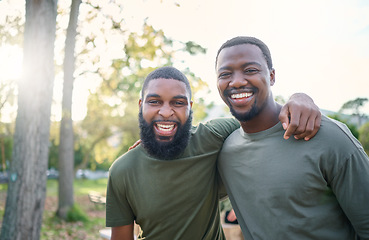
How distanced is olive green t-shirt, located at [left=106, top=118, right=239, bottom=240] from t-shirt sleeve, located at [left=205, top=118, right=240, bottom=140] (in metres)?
0.14

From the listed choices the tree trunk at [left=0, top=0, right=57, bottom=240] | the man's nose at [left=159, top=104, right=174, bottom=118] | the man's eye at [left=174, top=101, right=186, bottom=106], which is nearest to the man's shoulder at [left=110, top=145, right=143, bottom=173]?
the man's nose at [left=159, top=104, right=174, bottom=118]

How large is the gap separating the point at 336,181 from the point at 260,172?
1.64ft

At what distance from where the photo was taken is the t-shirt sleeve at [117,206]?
2578 mm

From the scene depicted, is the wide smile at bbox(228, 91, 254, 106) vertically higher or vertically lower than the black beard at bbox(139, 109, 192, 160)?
higher

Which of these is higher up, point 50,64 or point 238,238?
point 50,64

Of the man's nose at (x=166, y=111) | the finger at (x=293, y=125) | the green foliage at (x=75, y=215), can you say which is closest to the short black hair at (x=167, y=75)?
the man's nose at (x=166, y=111)

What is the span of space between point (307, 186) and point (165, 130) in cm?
120

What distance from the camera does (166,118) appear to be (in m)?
2.58

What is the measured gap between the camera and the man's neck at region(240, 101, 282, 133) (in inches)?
93.1

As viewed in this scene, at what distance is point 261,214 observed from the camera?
86.4 inches

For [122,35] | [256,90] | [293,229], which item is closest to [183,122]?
[256,90]

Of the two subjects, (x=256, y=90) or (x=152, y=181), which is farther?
Answer: (x=152, y=181)

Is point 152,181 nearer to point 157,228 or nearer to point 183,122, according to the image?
point 157,228

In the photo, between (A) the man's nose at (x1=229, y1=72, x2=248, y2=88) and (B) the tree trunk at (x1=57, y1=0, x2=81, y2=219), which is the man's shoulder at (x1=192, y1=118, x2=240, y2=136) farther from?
(B) the tree trunk at (x1=57, y1=0, x2=81, y2=219)
